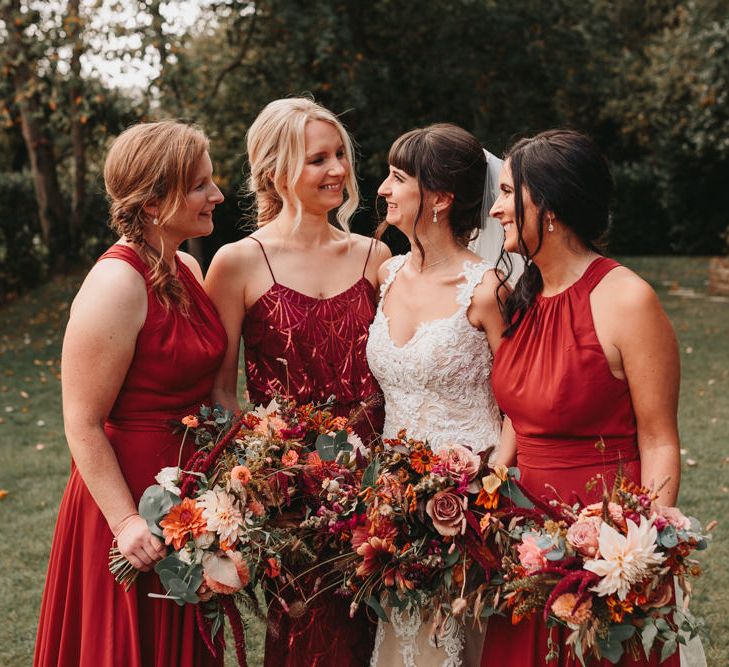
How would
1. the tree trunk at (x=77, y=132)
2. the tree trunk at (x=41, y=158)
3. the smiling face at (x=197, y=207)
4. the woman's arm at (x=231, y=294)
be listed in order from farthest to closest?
1. the tree trunk at (x=41, y=158)
2. the tree trunk at (x=77, y=132)
3. the woman's arm at (x=231, y=294)
4. the smiling face at (x=197, y=207)

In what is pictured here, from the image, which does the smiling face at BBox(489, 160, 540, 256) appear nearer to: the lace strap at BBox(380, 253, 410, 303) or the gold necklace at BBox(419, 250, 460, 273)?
the gold necklace at BBox(419, 250, 460, 273)

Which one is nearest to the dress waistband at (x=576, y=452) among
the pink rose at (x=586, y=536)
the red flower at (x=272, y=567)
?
the pink rose at (x=586, y=536)

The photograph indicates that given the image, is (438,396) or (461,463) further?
(438,396)

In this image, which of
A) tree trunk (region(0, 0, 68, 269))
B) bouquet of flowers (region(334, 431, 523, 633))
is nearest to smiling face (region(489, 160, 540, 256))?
bouquet of flowers (region(334, 431, 523, 633))

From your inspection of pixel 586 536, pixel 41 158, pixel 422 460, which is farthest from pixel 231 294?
pixel 41 158

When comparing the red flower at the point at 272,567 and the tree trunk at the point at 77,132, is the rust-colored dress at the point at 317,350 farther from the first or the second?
the tree trunk at the point at 77,132

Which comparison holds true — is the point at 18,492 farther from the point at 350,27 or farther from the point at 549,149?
the point at 350,27

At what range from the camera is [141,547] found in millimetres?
2859

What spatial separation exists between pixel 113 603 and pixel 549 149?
7.10 ft

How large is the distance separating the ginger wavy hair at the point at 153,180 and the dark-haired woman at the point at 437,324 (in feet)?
3.07

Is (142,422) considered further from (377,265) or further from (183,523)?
(377,265)

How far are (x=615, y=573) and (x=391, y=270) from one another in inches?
76.8

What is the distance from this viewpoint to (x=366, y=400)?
3.84 metres

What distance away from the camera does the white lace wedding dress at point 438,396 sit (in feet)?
11.3
